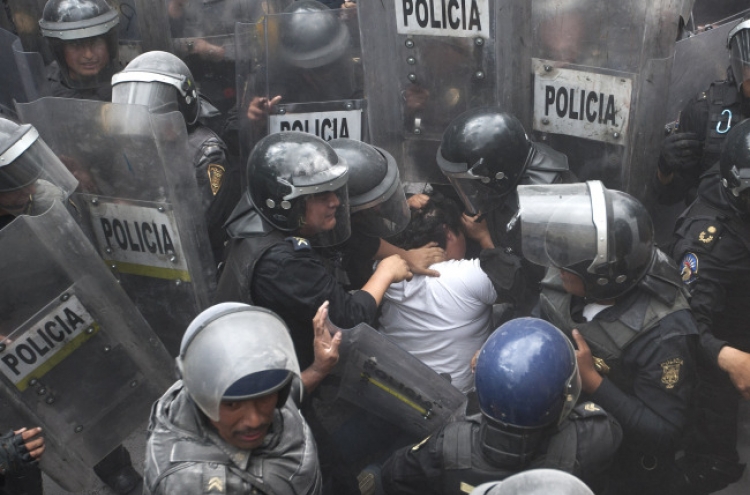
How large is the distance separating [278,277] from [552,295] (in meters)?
1.23

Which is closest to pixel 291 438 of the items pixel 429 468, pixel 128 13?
pixel 429 468

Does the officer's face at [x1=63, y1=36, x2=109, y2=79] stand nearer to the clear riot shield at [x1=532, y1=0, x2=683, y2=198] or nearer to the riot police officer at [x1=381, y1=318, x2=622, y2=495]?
the clear riot shield at [x1=532, y1=0, x2=683, y2=198]

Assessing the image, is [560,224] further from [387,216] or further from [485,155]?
[387,216]

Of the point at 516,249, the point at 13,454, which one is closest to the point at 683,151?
the point at 516,249

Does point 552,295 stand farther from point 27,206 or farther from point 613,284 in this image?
point 27,206

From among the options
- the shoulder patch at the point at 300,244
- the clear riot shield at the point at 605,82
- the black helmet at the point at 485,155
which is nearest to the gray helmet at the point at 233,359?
the shoulder patch at the point at 300,244

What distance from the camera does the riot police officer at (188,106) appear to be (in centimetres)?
469

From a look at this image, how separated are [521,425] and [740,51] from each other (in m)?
2.74

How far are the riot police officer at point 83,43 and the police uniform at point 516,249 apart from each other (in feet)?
10.5

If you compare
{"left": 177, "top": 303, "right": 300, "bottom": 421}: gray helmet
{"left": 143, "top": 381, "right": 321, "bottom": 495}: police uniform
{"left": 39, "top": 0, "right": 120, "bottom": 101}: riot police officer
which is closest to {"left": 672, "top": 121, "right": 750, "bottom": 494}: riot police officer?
{"left": 143, "top": 381, "right": 321, "bottom": 495}: police uniform

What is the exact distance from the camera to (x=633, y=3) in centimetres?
421

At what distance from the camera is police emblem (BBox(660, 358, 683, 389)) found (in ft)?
10.1

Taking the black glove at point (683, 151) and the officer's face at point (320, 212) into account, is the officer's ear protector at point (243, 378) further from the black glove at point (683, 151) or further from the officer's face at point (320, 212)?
the black glove at point (683, 151)

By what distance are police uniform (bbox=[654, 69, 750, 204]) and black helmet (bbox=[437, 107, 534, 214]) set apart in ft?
3.33
